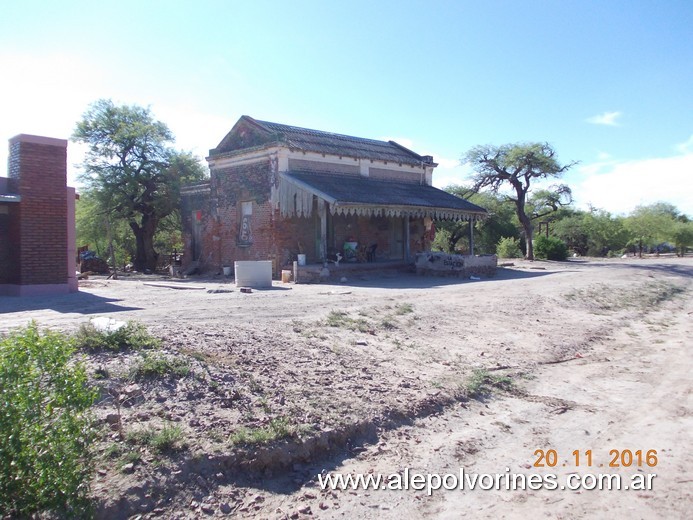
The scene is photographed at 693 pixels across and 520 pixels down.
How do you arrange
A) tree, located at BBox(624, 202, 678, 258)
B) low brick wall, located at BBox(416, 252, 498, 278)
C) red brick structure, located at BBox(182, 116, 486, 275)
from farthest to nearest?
tree, located at BBox(624, 202, 678, 258)
low brick wall, located at BBox(416, 252, 498, 278)
red brick structure, located at BBox(182, 116, 486, 275)

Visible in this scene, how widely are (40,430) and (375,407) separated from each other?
3582 mm

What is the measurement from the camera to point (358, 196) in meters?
20.6

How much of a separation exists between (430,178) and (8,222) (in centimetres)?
1986

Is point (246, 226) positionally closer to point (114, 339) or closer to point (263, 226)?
→ point (263, 226)

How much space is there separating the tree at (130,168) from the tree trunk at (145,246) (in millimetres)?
206

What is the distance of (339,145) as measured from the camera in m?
24.4

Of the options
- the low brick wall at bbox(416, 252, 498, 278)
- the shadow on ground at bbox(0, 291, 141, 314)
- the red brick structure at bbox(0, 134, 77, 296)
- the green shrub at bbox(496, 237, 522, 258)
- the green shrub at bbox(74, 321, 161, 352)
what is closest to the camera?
the green shrub at bbox(74, 321, 161, 352)

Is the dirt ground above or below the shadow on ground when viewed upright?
below

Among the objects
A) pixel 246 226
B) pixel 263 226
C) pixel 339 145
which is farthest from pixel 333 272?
pixel 339 145

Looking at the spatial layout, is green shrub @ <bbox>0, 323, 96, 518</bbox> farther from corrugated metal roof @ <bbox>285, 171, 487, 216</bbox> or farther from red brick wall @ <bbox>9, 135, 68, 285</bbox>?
corrugated metal roof @ <bbox>285, 171, 487, 216</bbox>

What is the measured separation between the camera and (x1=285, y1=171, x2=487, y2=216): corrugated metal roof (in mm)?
19953

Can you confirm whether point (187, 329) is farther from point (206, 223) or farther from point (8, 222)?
point (206, 223)

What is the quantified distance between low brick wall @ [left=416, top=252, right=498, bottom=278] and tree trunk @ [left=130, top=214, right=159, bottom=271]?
560 inches

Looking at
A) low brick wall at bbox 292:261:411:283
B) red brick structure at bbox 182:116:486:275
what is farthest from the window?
low brick wall at bbox 292:261:411:283
